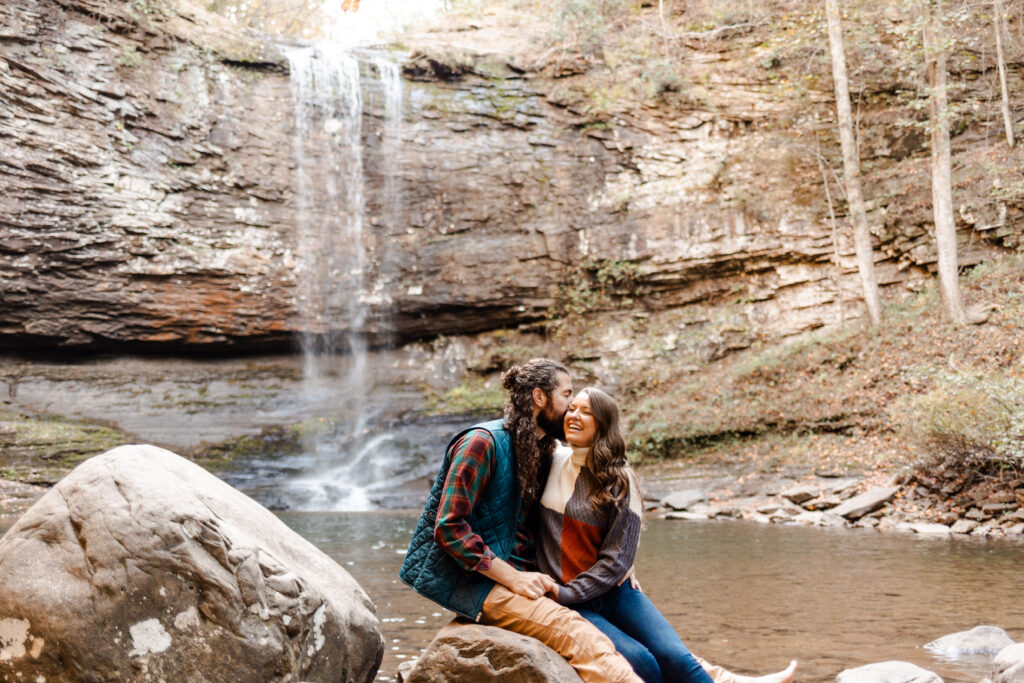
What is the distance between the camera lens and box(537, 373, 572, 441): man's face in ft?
11.3

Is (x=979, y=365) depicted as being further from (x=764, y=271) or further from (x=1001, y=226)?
(x=764, y=271)

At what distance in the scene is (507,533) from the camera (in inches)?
135

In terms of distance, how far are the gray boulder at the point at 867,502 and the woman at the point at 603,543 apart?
8.60 meters

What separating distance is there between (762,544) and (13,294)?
1880 centimetres

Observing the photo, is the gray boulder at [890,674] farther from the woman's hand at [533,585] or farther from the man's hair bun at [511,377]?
the man's hair bun at [511,377]

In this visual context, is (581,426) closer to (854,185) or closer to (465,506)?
(465,506)

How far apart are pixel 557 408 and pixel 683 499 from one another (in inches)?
433

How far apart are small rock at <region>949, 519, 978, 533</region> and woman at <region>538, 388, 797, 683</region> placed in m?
7.67

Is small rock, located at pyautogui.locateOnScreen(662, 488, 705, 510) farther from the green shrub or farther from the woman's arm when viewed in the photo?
the woman's arm

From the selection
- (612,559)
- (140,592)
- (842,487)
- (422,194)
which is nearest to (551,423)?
(612,559)

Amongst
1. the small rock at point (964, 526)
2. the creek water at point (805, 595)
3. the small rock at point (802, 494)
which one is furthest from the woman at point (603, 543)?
the small rock at point (802, 494)

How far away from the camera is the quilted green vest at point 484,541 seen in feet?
11.0

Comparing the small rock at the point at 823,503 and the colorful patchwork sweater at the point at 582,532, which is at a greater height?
the colorful patchwork sweater at the point at 582,532

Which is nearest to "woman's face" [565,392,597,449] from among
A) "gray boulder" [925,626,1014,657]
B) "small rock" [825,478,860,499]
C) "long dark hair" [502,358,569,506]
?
"long dark hair" [502,358,569,506]
